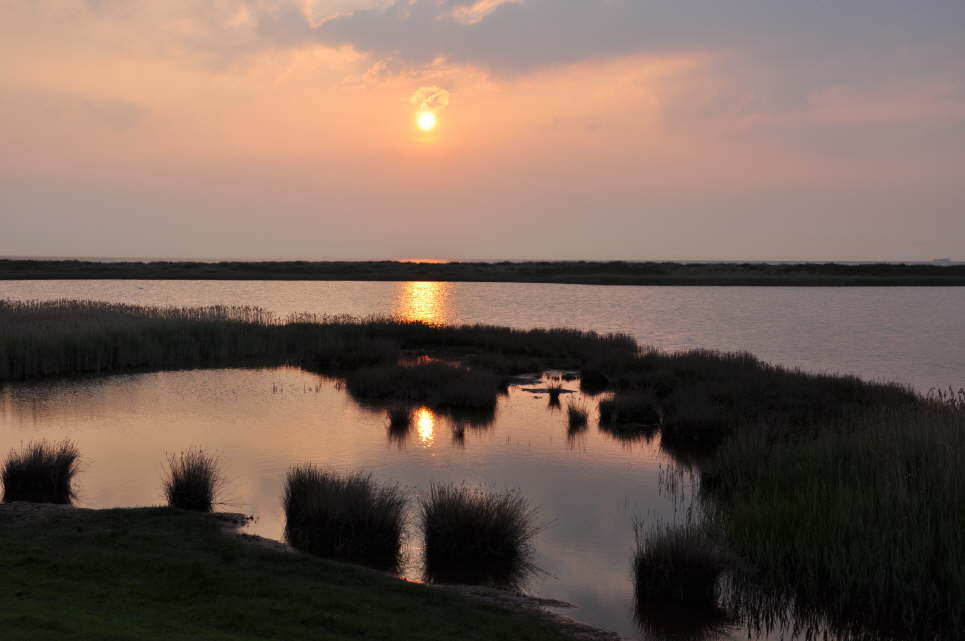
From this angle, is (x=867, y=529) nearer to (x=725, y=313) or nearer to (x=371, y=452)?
(x=371, y=452)

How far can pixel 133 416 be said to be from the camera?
64.1ft

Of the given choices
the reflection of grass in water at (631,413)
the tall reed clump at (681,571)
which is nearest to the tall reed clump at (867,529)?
the tall reed clump at (681,571)

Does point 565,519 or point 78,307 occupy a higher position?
point 78,307

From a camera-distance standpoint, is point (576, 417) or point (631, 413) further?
point (631, 413)

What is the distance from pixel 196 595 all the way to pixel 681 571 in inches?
211

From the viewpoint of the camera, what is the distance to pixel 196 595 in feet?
25.0

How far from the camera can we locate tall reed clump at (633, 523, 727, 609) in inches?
351

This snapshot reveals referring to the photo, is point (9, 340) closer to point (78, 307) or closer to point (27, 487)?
point (78, 307)

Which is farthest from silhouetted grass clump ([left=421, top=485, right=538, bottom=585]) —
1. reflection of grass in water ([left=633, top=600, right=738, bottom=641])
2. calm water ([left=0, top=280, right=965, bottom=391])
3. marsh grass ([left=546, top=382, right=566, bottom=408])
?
calm water ([left=0, top=280, right=965, bottom=391])

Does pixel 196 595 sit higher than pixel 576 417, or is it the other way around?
pixel 196 595

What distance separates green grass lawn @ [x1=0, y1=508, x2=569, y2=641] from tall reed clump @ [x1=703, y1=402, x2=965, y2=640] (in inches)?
134

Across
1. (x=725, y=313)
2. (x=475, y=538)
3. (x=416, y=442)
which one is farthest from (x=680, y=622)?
(x=725, y=313)

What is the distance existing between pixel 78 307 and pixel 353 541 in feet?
99.7

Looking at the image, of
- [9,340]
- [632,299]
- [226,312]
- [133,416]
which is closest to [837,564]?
[133,416]
